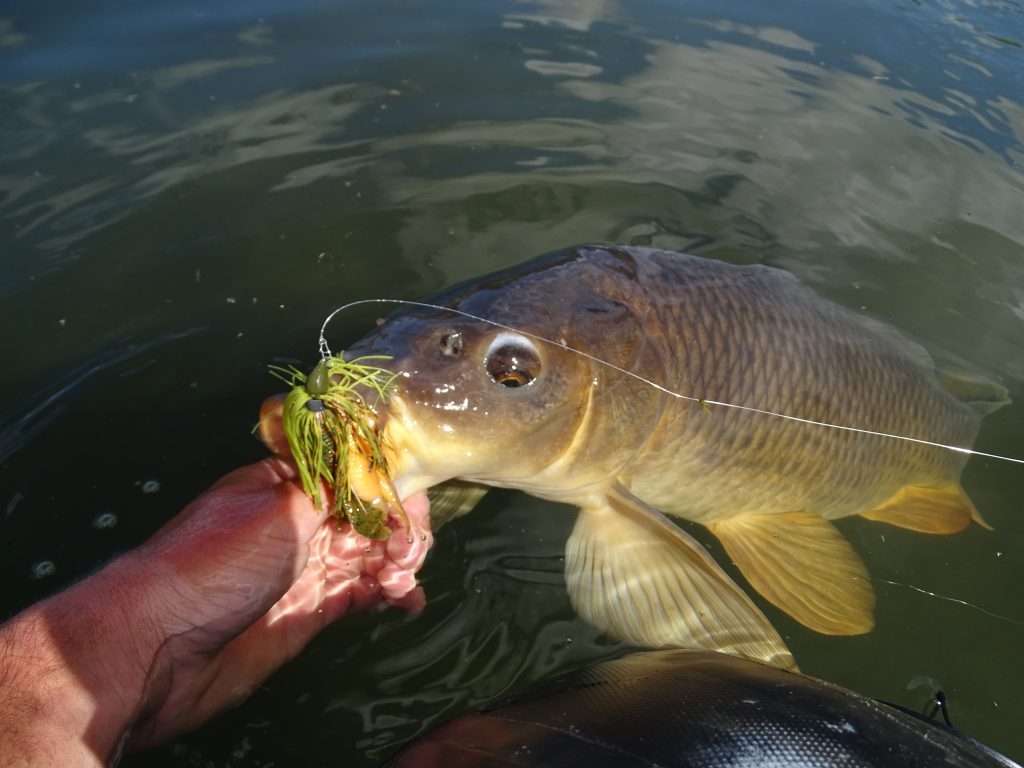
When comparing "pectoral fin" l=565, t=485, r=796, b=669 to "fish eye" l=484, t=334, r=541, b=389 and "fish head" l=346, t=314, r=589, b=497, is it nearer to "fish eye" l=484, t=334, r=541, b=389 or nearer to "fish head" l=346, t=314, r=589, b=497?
"fish head" l=346, t=314, r=589, b=497

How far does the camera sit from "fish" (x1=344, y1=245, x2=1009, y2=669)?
7.18ft

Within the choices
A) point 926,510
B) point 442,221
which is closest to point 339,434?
point 926,510

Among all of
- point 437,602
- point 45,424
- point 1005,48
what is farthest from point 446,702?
point 1005,48

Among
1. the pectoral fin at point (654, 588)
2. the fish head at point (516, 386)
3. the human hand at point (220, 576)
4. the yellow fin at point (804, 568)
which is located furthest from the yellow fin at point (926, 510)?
the human hand at point (220, 576)

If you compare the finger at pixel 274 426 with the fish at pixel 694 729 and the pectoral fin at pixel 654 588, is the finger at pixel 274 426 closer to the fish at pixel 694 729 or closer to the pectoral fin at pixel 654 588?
the fish at pixel 694 729

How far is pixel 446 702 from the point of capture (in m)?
2.39

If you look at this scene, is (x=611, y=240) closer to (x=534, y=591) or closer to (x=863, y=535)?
(x=863, y=535)

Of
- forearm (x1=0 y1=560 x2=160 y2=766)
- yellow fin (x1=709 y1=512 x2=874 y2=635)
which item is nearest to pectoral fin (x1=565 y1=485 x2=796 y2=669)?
yellow fin (x1=709 y1=512 x2=874 y2=635)

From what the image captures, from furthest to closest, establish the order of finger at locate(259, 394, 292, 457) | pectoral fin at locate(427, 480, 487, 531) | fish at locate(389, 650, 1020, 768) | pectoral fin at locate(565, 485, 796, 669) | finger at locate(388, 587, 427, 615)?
pectoral fin at locate(427, 480, 487, 531)
finger at locate(388, 587, 427, 615)
pectoral fin at locate(565, 485, 796, 669)
finger at locate(259, 394, 292, 457)
fish at locate(389, 650, 1020, 768)

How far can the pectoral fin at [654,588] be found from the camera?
2299mm

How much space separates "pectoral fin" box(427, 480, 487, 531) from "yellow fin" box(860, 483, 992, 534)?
58.7 inches

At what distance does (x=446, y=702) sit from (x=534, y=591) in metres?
0.48

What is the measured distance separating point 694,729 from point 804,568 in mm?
1586

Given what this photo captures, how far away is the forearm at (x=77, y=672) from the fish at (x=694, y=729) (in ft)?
2.52
